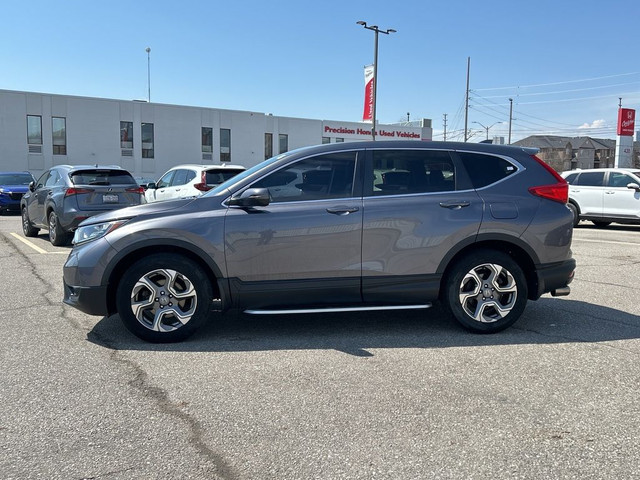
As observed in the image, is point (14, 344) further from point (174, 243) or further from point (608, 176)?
→ point (608, 176)

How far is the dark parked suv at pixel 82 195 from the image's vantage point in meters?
11.1

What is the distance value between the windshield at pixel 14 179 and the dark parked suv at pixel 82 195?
1055 centimetres

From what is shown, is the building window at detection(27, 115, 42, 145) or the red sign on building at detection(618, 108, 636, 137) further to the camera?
Result: the building window at detection(27, 115, 42, 145)

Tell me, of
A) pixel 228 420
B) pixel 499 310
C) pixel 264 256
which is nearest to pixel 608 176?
pixel 499 310

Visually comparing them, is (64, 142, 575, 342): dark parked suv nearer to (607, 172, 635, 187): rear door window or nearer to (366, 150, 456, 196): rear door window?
(366, 150, 456, 196): rear door window

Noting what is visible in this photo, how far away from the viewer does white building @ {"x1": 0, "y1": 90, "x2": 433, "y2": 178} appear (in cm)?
3850

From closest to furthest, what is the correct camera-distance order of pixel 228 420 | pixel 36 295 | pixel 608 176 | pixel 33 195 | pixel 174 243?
1. pixel 228 420
2. pixel 174 243
3. pixel 36 295
4. pixel 33 195
5. pixel 608 176

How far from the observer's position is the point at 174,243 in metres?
5.00

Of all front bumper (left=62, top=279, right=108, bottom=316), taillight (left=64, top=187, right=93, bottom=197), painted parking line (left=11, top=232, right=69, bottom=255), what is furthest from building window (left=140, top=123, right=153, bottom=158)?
front bumper (left=62, top=279, right=108, bottom=316)

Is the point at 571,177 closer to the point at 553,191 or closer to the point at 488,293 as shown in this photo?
the point at 553,191

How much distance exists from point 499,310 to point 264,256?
2233mm

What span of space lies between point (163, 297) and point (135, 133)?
4052cm

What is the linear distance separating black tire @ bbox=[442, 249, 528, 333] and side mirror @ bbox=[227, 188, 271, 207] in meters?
1.85

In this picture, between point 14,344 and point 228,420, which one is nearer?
point 228,420
